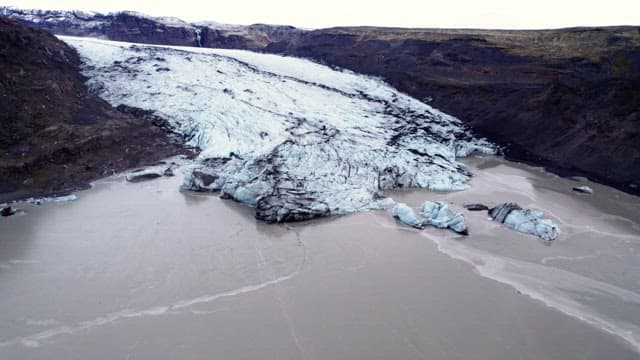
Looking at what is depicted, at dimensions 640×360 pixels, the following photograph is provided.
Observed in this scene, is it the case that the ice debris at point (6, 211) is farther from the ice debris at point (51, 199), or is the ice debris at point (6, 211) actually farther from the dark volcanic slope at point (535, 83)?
the dark volcanic slope at point (535, 83)

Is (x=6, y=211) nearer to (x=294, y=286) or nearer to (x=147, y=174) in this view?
(x=147, y=174)

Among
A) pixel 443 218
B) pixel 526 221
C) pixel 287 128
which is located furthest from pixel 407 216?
pixel 287 128

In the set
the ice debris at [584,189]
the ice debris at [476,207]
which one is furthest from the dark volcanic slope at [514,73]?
the ice debris at [476,207]

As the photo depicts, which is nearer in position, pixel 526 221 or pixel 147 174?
pixel 526 221

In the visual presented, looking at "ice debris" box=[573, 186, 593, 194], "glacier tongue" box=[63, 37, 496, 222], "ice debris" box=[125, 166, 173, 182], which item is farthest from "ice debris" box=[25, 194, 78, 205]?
"ice debris" box=[573, 186, 593, 194]

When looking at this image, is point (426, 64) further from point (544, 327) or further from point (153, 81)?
point (544, 327)

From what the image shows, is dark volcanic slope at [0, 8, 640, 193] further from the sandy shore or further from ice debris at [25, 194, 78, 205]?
ice debris at [25, 194, 78, 205]
